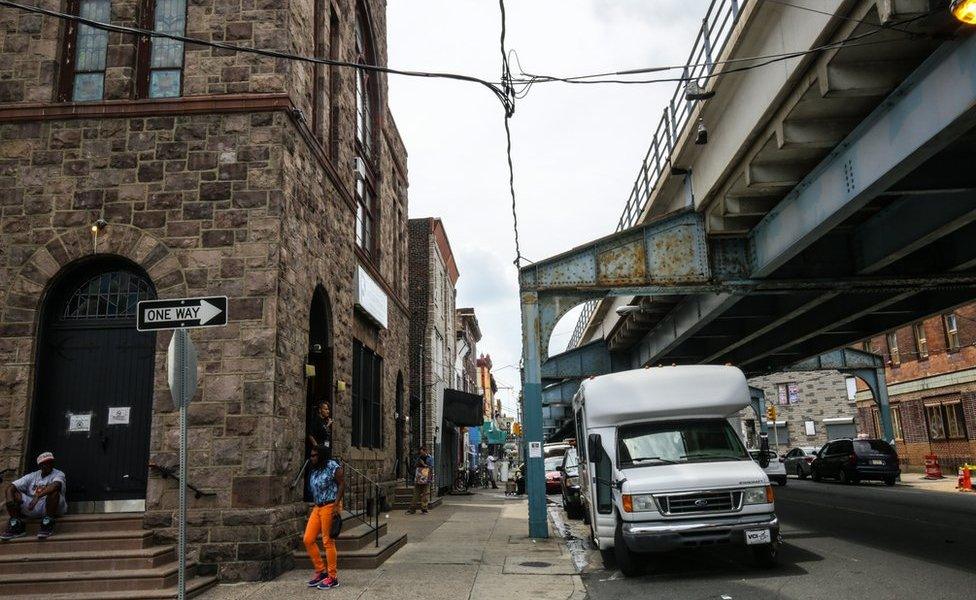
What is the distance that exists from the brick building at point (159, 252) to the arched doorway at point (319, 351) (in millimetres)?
1227

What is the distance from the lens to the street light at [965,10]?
274 inches

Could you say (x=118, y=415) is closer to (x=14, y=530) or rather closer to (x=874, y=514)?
(x=14, y=530)

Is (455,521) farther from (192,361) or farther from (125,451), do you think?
(192,361)

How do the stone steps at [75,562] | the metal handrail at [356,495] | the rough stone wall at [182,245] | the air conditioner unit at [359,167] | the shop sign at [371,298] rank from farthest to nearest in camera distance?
the air conditioner unit at [359,167] < the shop sign at [371,298] < the metal handrail at [356,495] < the rough stone wall at [182,245] < the stone steps at [75,562]

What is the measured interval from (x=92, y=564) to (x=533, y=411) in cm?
843

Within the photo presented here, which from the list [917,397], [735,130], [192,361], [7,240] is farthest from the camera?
[917,397]

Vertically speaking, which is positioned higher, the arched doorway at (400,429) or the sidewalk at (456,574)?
the arched doorway at (400,429)

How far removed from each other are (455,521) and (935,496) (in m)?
14.5

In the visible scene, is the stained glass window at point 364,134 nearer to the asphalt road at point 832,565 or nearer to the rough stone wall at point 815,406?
the asphalt road at point 832,565

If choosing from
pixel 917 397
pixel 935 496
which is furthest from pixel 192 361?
pixel 917 397

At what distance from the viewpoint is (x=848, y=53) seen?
9391mm

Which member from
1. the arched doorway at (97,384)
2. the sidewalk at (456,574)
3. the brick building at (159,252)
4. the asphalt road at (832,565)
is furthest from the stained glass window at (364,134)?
the asphalt road at (832,565)

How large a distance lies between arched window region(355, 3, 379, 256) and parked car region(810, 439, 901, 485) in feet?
67.8

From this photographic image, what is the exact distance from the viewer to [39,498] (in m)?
9.98
